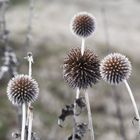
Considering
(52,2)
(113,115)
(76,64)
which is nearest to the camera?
(76,64)

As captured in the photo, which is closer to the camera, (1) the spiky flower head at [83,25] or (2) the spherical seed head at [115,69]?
(2) the spherical seed head at [115,69]

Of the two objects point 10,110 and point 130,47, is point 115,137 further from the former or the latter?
point 130,47

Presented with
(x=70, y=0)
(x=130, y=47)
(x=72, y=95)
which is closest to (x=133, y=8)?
(x=70, y=0)

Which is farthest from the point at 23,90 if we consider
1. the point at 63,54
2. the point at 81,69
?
the point at 63,54

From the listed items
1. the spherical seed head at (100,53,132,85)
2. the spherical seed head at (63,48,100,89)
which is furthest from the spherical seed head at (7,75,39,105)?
the spherical seed head at (100,53,132,85)

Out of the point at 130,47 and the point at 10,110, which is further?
the point at 130,47

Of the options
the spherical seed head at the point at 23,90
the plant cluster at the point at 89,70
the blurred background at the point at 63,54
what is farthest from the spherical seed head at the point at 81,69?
the blurred background at the point at 63,54

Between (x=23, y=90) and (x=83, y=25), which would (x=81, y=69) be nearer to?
(x=23, y=90)

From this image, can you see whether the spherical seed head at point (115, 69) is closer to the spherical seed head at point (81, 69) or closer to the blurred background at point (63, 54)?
the spherical seed head at point (81, 69)
